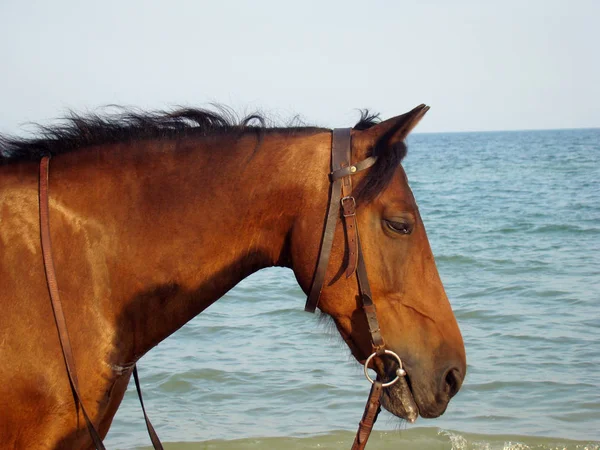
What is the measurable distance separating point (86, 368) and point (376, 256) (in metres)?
1.05

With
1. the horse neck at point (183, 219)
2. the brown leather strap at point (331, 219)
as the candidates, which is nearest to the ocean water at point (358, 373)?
the brown leather strap at point (331, 219)

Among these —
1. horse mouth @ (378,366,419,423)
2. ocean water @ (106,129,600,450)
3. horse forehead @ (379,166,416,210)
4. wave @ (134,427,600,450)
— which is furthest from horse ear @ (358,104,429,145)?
wave @ (134,427,600,450)

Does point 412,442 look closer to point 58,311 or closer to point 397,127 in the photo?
point 397,127

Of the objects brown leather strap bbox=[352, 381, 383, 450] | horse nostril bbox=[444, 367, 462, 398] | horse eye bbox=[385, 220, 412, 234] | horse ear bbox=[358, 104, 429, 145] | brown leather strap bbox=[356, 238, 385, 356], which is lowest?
brown leather strap bbox=[352, 381, 383, 450]

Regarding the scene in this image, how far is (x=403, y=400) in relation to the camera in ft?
8.20

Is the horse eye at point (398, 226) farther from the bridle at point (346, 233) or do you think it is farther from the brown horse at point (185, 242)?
the bridle at point (346, 233)

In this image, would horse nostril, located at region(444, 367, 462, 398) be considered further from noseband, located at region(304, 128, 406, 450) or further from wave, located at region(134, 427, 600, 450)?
wave, located at region(134, 427, 600, 450)

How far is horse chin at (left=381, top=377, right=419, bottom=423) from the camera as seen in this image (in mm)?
2486

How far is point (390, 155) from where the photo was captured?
2459 millimetres

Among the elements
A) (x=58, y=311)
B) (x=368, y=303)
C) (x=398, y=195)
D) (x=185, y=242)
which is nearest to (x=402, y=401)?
(x=368, y=303)

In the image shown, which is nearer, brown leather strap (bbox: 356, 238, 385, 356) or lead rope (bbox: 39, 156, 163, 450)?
lead rope (bbox: 39, 156, 163, 450)

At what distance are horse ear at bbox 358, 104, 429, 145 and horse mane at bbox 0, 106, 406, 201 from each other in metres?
0.03

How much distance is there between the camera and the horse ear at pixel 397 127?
7.97 ft

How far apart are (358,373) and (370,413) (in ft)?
13.6
